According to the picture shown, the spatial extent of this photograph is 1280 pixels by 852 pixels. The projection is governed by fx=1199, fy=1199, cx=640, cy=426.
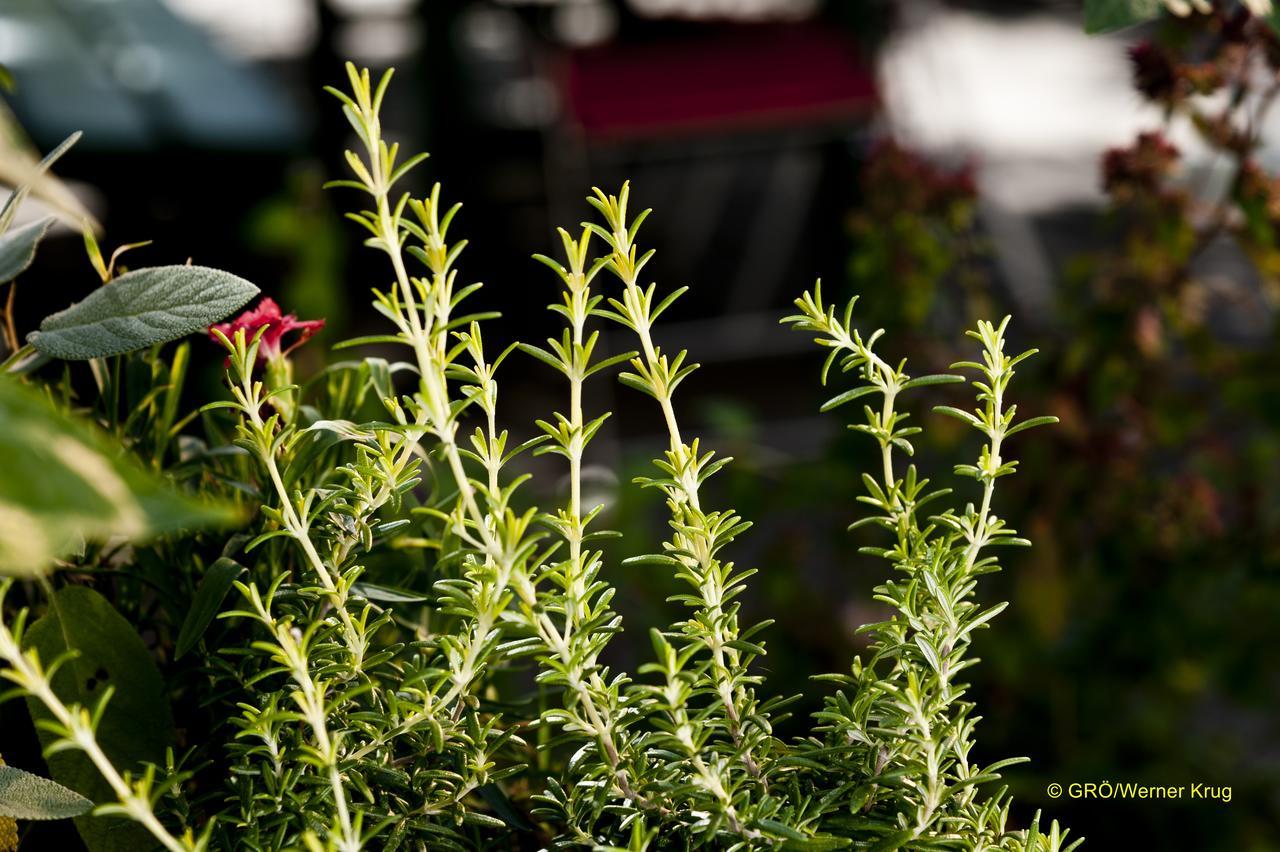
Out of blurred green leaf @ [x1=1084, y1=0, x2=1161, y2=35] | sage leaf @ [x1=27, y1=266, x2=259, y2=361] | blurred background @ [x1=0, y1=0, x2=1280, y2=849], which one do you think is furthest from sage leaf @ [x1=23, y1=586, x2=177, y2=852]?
blurred green leaf @ [x1=1084, y1=0, x2=1161, y2=35]

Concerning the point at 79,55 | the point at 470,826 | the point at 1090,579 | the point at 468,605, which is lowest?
the point at 1090,579

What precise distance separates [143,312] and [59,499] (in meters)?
0.24

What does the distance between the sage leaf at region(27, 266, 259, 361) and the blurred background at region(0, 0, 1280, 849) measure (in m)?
0.53

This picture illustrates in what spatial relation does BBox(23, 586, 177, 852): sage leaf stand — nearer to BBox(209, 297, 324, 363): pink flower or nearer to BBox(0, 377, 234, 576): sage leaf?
BBox(209, 297, 324, 363): pink flower

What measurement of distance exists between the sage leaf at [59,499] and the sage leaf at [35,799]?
0.19m

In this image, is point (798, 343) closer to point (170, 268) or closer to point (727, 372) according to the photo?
point (727, 372)

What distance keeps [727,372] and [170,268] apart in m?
3.55

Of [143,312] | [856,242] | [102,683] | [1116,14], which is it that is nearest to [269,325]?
[143,312]

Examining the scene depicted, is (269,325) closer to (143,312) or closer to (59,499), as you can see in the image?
(143,312)

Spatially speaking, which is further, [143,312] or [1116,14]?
[1116,14]

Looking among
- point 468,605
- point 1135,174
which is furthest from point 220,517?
point 1135,174

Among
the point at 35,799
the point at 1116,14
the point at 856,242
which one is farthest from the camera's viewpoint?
the point at 856,242

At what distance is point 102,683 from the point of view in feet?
1.81

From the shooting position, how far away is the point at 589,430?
496 millimetres
